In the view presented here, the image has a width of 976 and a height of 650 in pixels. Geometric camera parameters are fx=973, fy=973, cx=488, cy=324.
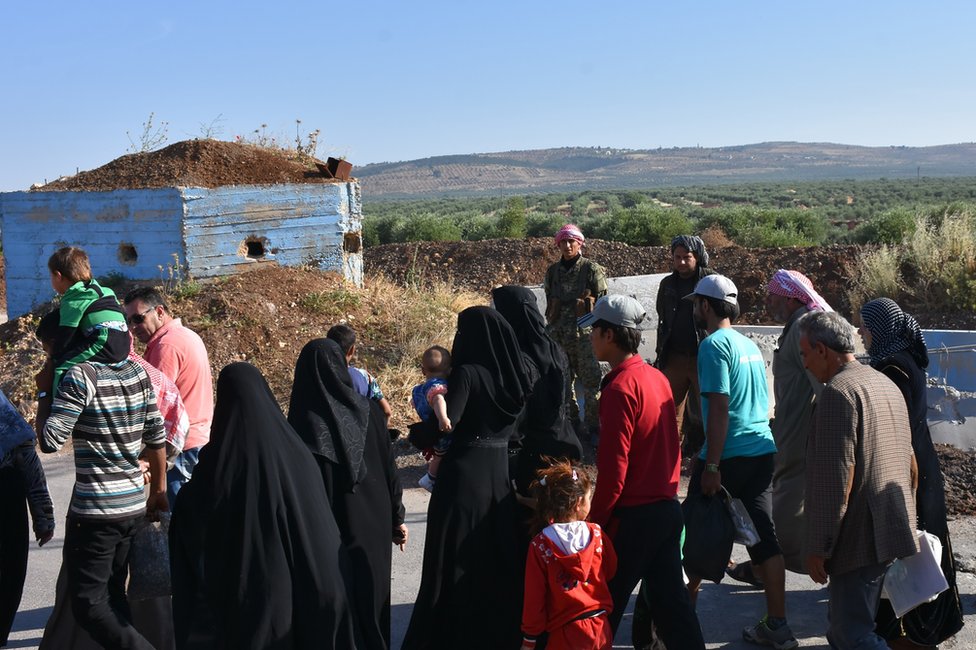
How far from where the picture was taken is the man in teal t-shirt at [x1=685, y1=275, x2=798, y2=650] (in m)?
4.56

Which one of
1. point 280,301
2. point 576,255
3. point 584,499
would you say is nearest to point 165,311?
point 584,499

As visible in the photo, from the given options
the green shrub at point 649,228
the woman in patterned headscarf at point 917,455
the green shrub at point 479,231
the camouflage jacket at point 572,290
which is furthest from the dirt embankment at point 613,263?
the woman in patterned headscarf at point 917,455

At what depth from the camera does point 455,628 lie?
4.22 meters

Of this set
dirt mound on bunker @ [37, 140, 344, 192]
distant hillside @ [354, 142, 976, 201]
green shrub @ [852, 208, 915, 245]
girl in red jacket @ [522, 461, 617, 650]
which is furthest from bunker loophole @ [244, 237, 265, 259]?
distant hillside @ [354, 142, 976, 201]

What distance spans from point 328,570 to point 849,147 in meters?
189

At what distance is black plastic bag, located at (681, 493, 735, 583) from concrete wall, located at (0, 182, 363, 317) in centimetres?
833

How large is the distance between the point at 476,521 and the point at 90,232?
30.5ft

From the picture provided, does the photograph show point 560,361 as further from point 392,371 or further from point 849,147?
point 849,147

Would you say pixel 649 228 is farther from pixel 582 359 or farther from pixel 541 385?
pixel 541 385

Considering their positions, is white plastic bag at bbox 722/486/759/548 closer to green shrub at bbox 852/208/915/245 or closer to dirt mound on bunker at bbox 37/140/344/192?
dirt mound on bunker at bbox 37/140/344/192

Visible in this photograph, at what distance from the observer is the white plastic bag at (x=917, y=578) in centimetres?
380

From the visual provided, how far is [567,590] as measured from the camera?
3.72 m

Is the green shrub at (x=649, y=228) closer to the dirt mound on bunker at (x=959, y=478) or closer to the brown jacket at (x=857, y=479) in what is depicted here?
the dirt mound on bunker at (x=959, y=478)

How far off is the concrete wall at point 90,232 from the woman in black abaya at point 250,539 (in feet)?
27.5
